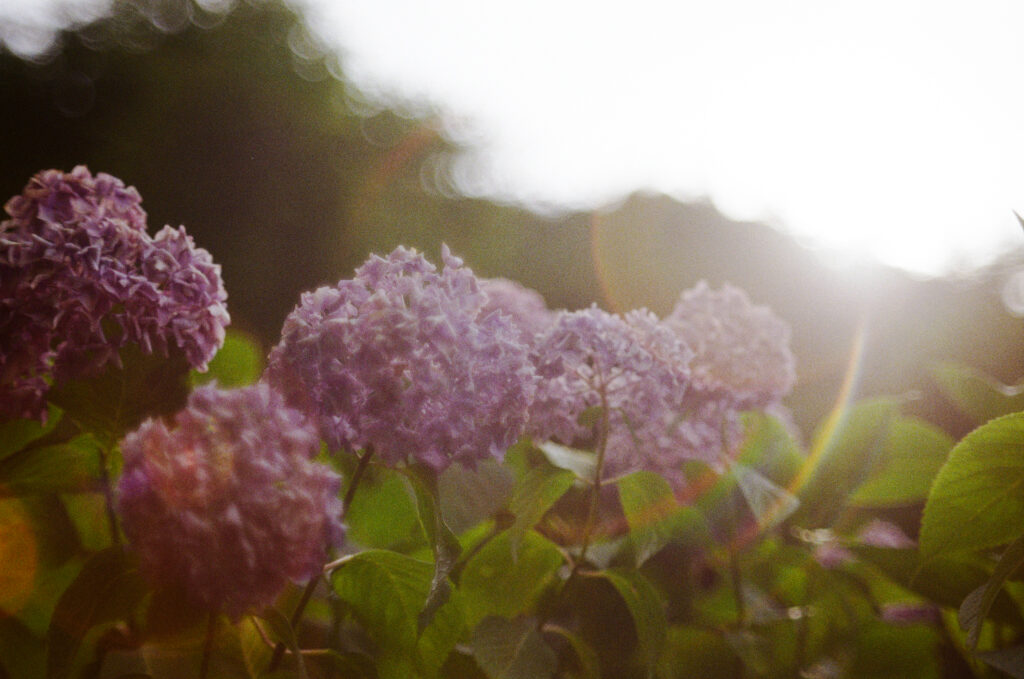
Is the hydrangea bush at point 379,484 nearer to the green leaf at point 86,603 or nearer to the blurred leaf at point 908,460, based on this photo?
the green leaf at point 86,603

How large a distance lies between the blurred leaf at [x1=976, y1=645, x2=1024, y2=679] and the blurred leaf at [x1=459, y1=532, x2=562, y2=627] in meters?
0.66

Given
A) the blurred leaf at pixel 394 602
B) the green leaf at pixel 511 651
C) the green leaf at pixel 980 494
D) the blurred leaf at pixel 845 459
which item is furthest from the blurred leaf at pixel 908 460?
the blurred leaf at pixel 394 602

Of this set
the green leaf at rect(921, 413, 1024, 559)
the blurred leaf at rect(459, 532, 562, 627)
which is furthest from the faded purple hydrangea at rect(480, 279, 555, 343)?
the green leaf at rect(921, 413, 1024, 559)

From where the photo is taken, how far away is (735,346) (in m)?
1.57

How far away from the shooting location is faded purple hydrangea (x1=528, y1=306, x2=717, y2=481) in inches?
43.6

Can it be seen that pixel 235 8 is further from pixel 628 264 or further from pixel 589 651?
pixel 589 651

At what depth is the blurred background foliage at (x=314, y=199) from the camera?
4195mm

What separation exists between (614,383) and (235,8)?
10150mm

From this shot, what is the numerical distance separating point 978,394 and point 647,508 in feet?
3.52

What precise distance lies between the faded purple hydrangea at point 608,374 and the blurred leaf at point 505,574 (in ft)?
0.60

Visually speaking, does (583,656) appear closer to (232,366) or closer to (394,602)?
(394,602)

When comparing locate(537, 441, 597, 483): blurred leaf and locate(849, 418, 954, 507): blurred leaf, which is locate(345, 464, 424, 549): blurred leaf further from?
locate(849, 418, 954, 507): blurred leaf

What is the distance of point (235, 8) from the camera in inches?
368

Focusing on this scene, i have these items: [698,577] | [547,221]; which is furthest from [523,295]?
[547,221]
